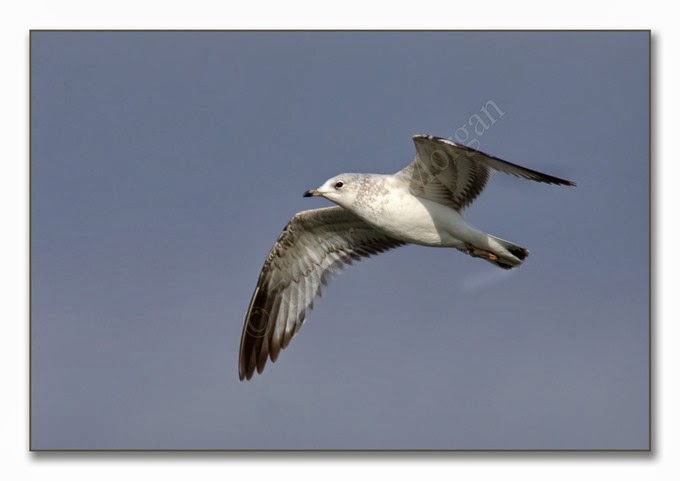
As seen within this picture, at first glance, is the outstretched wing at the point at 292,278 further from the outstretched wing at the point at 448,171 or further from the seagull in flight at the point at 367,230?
the outstretched wing at the point at 448,171

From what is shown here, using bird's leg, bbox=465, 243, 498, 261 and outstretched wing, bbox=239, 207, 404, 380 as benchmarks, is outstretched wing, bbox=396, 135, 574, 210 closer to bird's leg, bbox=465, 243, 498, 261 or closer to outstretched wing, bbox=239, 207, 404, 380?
bird's leg, bbox=465, 243, 498, 261

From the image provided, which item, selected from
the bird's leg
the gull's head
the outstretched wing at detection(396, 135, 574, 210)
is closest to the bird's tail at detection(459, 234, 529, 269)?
the bird's leg

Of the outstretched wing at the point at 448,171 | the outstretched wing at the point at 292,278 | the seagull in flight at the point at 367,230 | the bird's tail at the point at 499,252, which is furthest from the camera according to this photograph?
the outstretched wing at the point at 292,278

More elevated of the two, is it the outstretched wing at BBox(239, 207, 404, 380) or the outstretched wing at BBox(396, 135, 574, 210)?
the outstretched wing at BBox(396, 135, 574, 210)

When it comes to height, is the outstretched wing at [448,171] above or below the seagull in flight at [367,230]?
above

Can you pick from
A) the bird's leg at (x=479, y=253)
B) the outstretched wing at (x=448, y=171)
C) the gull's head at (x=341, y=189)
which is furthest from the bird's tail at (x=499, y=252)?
the gull's head at (x=341, y=189)

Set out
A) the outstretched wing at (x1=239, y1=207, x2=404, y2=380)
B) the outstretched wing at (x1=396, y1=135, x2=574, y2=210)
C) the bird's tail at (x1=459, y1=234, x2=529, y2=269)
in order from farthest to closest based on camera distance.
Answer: the outstretched wing at (x1=239, y1=207, x2=404, y2=380) < the bird's tail at (x1=459, y1=234, x2=529, y2=269) < the outstretched wing at (x1=396, y1=135, x2=574, y2=210)

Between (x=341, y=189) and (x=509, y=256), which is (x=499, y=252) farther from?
(x=341, y=189)
